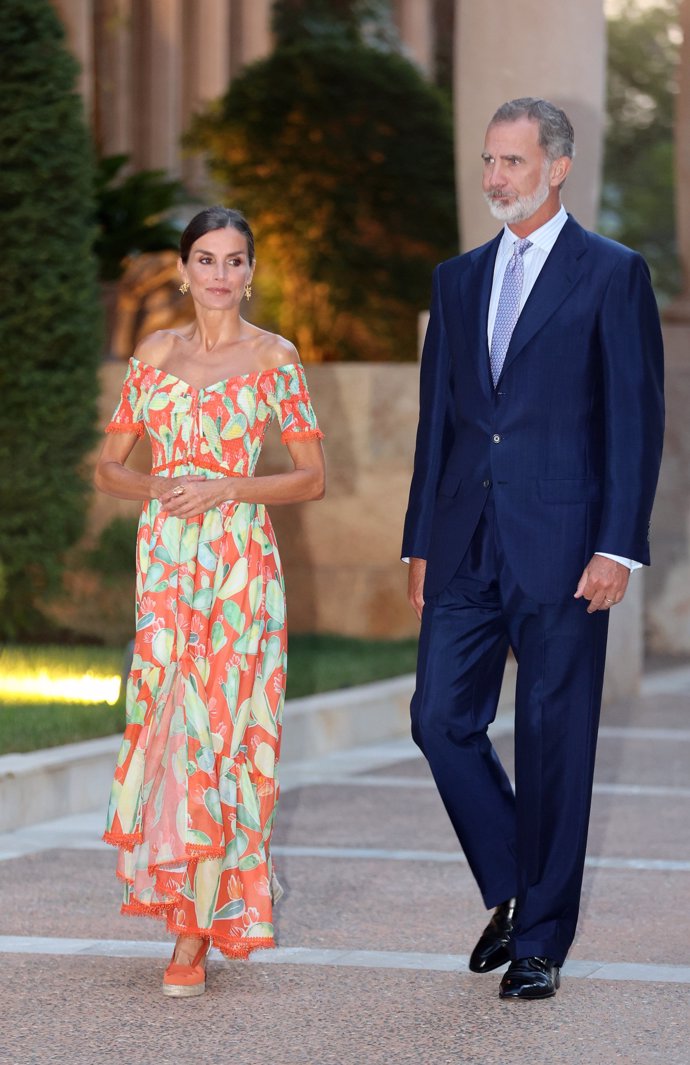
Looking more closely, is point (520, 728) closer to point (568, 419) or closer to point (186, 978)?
point (568, 419)

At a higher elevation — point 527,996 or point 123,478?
point 123,478

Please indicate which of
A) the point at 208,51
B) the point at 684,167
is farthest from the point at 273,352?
the point at 208,51

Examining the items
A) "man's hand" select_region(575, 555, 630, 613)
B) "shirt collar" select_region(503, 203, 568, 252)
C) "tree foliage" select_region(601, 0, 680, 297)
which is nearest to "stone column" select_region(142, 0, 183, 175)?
"tree foliage" select_region(601, 0, 680, 297)

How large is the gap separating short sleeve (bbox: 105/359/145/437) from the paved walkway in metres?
1.46

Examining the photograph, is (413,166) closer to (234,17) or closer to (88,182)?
(88,182)

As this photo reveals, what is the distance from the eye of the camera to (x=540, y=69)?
12656 mm

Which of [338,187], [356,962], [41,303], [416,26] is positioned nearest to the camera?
[356,962]

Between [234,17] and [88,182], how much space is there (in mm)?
23033

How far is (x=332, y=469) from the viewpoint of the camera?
47.8 ft

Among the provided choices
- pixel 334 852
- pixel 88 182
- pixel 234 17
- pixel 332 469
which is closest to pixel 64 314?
pixel 88 182

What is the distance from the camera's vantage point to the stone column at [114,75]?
32.2 meters

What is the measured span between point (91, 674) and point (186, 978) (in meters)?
5.89

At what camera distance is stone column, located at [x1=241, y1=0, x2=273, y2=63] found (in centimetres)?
3238

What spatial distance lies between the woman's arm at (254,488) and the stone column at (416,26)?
3076 centimetres
